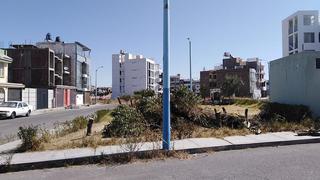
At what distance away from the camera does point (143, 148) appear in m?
11.8

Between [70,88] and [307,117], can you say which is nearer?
[307,117]

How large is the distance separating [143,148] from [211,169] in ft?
9.08

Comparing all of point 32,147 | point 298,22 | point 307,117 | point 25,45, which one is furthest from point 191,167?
point 298,22

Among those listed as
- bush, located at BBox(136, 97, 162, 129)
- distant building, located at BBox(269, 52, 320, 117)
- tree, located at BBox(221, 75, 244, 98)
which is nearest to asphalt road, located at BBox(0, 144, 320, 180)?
bush, located at BBox(136, 97, 162, 129)

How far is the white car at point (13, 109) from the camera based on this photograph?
1614 inches

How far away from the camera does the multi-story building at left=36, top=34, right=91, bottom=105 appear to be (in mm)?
99500

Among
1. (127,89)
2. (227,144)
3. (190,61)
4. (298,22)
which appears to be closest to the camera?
(227,144)

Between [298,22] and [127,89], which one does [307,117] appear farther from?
[127,89]

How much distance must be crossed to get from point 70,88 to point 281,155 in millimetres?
79447

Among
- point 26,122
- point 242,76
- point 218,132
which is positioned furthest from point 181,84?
point 242,76

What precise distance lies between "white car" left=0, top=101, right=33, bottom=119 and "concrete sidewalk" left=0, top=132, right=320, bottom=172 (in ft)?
101

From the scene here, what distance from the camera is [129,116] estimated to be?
50.6 ft

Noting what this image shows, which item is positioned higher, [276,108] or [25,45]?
[25,45]

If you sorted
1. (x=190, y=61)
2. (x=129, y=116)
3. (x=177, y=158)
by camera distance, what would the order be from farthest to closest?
(x=190, y=61), (x=129, y=116), (x=177, y=158)
